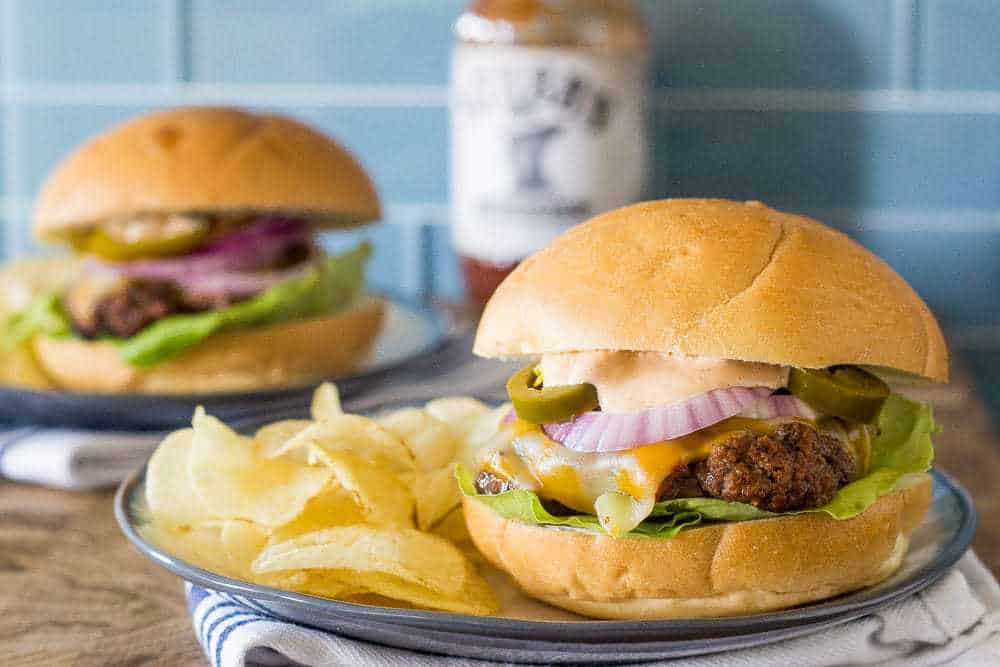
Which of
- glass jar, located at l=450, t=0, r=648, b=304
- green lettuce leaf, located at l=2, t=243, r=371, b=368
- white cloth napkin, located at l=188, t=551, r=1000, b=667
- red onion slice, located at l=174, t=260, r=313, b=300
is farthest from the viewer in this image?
glass jar, located at l=450, t=0, r=648, b=304

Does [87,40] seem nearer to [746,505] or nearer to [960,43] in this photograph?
[960,43]

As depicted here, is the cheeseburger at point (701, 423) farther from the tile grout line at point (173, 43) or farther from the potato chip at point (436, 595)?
the tile grout line at point (173, 43)

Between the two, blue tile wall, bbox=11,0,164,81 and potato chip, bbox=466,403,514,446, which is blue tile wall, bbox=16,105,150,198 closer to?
blue tile wall, bbox=11,0,164,81

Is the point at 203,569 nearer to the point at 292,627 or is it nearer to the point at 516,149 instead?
the point at 292,627

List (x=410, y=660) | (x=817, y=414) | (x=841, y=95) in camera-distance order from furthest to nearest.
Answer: (x=841, y=95) < (x=817, y=414) < (x=410, y=660)

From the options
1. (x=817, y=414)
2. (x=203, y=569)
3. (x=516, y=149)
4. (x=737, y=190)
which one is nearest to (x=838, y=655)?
(x=817, y=414)

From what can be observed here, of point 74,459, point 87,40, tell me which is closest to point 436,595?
point 74,459

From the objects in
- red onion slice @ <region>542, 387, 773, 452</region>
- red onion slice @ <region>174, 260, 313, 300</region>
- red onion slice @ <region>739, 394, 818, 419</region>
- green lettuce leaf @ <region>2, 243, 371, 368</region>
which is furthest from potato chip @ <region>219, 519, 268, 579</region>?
red onion slice @ <region>174, 260, 313, 300</region>
